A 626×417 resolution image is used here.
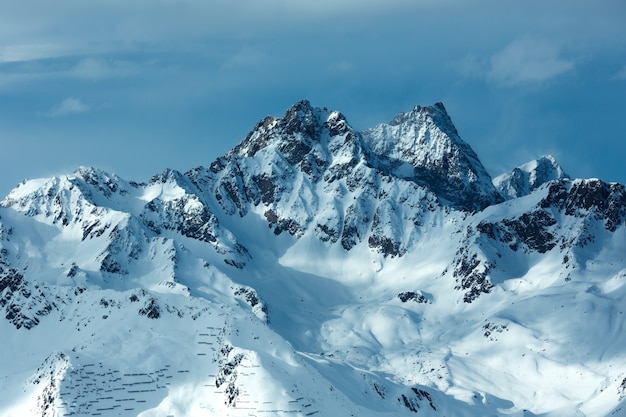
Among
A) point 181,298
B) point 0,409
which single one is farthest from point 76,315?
point 0,409

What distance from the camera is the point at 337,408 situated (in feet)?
461

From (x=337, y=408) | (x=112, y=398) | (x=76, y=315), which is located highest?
(x=76, y=315)

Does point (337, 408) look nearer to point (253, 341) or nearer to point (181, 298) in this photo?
point (253, 341)

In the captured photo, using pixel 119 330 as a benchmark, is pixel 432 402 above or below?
below

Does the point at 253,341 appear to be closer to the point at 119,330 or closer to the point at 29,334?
the point at 119,330

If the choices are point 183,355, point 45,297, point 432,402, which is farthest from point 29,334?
point 432,402

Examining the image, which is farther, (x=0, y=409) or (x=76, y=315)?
(x=76, y=315)

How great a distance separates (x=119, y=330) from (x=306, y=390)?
3911cm

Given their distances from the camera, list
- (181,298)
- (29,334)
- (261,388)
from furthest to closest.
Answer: (29,334), (181,298), (261,388)

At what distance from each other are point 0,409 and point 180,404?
97.6ft

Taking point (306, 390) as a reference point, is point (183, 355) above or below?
above

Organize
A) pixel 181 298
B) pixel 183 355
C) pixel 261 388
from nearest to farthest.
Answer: pixel 261 388
pixel 183 355
pixel 181 298

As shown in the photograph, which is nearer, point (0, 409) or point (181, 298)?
point (0, 409)

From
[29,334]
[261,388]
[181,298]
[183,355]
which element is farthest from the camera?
[29,334]
